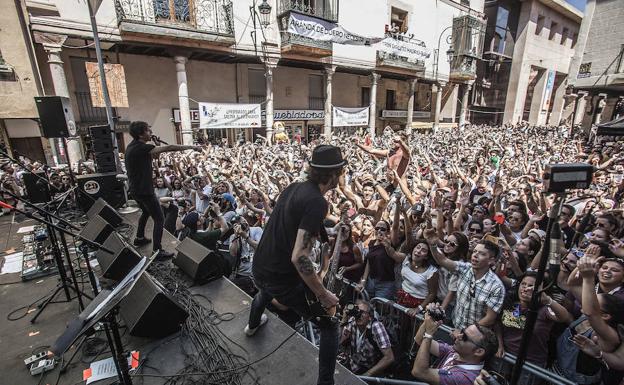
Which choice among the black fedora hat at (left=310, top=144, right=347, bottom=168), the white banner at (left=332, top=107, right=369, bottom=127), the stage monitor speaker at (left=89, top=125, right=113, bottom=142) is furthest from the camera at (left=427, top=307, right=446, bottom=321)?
the white banner at (left=332, top=107, right=369, bottom=127)

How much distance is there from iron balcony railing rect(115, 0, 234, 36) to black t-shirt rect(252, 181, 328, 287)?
12456mm

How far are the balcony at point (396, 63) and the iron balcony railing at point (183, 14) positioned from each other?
9.85 meters

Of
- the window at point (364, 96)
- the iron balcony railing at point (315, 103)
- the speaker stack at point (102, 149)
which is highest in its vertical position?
the window at point (364, 96)

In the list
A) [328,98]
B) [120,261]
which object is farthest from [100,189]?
[328,98]

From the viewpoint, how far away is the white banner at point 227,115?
44.7 feet

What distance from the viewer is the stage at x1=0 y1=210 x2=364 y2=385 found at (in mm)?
2486

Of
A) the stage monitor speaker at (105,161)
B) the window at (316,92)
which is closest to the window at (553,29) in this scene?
the window at (316,92)

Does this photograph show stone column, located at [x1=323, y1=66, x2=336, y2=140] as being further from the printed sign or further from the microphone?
the microphone

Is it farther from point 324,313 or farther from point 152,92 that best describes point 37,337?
point 152,92

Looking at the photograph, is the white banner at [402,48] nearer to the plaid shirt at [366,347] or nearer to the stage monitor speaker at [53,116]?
the stage monitor speaker at [53,116]

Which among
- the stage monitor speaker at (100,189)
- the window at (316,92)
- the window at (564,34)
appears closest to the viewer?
the stage monitor speaker at (100,189)

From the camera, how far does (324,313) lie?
89.6 inches

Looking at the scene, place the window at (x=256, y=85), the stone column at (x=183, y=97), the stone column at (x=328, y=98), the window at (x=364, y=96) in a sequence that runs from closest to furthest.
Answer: the stone column at (x=183, y=97) < the stone column at (x=328, y=98) < the window at (x=256, y=85) < the window at (x=364, y=96)

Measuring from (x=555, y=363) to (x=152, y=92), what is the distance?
56.9ft
